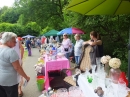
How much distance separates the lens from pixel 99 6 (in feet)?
9.21

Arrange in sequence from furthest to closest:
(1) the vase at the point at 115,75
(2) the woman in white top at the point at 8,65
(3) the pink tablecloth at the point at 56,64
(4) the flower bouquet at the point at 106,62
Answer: (3) the pink tablecloth at the point at 56,64, (2) the woman in white top at the point at 8,65, (4) the flower bouquet at the point at 106,62, (1) the vase at the point at 115,75

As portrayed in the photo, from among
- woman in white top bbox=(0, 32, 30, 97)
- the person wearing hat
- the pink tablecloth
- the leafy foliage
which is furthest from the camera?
the person wearing hat

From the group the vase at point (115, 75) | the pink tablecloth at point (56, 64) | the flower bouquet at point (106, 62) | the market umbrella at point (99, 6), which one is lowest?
the pink tablecloth at point (56, 64)

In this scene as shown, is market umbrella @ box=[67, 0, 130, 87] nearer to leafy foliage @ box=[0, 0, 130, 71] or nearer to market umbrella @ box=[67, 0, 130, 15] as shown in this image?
market umbrella @ box=[67, 0, 130, 15]

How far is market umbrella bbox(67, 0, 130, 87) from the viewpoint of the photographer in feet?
8.13

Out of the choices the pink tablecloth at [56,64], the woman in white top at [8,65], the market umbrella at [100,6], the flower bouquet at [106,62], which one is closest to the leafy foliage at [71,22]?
the market umbrella at [100,6]

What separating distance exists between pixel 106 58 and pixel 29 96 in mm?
2697

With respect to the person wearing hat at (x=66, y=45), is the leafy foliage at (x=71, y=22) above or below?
above

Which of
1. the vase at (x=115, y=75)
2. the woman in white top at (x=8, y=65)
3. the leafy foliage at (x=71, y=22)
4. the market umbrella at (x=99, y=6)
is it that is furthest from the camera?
the leafy foliage at (x=71, y=22)

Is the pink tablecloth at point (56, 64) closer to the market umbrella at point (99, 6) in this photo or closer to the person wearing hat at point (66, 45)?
the market umbrella at point (99, 6)

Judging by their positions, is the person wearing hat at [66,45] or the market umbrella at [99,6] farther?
the person wearing hat at [66,45]

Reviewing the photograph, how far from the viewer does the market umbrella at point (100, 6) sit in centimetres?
248

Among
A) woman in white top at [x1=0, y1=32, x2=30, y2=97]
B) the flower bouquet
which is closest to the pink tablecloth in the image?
woman in white top at [x1=0, y1=32, x2=30, y2=97]

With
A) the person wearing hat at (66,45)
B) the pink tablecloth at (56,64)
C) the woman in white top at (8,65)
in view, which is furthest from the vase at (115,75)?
the person wearing hat at (66,45)
